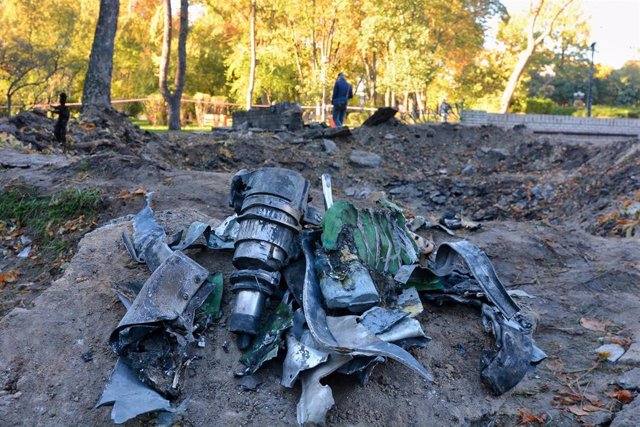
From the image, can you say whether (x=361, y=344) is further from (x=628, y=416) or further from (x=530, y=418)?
(x=628, y=416)

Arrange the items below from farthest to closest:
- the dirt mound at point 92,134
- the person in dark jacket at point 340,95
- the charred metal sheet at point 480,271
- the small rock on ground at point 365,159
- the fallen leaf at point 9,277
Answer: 1. the person in dark jacket at point 340,95
2. the small rock on ground at point 365,159
3. the dirt mound at point 92,134
4. the fallen leaf at point 9,277
5. the charred metal sheet at point 480,271

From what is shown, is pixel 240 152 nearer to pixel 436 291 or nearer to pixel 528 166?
pixel 528 166

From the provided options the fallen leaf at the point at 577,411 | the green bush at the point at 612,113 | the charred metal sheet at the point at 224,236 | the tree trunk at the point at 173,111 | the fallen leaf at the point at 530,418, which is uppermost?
the green bush at the point at 612,113

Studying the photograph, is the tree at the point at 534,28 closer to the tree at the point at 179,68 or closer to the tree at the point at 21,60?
the tree at the point at 179,68

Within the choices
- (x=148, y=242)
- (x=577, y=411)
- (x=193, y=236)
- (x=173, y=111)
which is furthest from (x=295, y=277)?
(x=173, y=111)

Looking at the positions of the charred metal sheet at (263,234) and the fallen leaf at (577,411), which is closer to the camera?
the fallen leaf at (577,411)

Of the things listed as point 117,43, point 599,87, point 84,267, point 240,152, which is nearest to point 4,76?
point 117,43

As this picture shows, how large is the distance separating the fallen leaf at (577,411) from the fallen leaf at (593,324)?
115cm

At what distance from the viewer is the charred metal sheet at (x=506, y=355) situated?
294 centimetres

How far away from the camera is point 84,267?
11.8 feet

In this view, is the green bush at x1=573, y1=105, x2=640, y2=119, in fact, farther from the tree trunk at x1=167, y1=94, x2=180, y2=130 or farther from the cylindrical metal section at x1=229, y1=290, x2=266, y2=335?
the cylindrical metal section at x1=229, y1=290, x2=266, y2=335

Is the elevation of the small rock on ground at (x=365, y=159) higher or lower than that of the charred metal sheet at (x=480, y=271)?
higher

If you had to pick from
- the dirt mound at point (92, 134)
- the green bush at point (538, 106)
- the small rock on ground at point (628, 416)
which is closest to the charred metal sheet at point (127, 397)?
the small rock on ground at point (628, 416)

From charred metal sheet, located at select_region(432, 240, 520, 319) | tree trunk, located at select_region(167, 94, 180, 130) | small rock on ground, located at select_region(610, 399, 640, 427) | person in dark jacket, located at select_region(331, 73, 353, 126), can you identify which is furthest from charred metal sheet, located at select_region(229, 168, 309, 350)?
tree trunk, located at select_region(167, 94, 180, 130)
